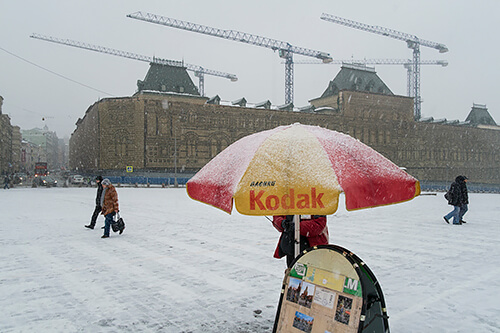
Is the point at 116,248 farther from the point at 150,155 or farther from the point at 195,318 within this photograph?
the point at 150,155

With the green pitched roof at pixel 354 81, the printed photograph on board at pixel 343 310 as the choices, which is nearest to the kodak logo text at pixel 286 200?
the printed photograph on board at pixel 343 310

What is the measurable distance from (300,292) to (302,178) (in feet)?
3.60

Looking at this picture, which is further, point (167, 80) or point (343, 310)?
point (167, 80)

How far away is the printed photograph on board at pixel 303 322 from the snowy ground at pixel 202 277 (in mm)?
978

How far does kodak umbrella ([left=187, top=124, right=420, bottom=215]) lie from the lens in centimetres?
254

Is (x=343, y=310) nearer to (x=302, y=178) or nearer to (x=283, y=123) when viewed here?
(x=302, y=178)

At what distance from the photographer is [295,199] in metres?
2.56

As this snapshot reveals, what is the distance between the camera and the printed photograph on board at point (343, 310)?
2.80m

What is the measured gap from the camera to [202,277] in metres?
5.91

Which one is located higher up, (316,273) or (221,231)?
(316,273)

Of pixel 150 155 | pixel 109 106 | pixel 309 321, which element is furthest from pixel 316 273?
pixel 109 106

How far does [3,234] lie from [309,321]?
9.77 metres

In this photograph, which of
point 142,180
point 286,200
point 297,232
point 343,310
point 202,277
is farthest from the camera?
point 142,180

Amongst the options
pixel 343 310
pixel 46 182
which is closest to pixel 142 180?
pixel 46 182
